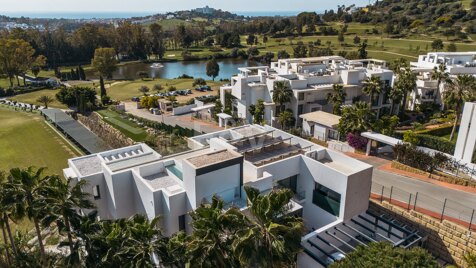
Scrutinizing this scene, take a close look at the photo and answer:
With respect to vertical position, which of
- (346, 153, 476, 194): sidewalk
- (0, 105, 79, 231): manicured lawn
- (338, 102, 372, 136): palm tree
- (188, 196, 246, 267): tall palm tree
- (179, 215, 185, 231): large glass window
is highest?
(188, 196, 246, 267): tall palm tree

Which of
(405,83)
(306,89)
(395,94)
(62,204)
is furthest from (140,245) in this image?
(405,83)

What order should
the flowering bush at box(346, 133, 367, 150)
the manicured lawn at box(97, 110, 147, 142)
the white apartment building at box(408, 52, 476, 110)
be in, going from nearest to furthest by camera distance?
the flowering bush at box(346, 133, 367, 150) → the manicured lawn at box(97, 110, 147, 142) → the white apartment building at box(408, 52, 476, 110)

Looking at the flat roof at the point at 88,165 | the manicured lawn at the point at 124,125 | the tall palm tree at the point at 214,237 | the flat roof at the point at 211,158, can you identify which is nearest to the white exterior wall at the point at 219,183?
the flat roof at the point at 211,158

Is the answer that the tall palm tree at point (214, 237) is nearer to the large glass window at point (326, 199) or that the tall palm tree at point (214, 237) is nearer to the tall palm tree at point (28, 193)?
the tall palm tree at point (28, 193)

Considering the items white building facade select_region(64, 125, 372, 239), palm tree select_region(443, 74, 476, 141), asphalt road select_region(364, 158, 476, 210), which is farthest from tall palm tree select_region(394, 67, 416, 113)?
white building facade select_region(64, 125, 372, 239)

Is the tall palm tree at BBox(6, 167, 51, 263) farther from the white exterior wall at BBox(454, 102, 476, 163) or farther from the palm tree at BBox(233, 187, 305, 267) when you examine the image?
the white exterior wall at BBox(454, 102, 476, 163)

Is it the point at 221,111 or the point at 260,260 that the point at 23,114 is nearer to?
the point at 221,111

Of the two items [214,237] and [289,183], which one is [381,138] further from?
[214,237]
